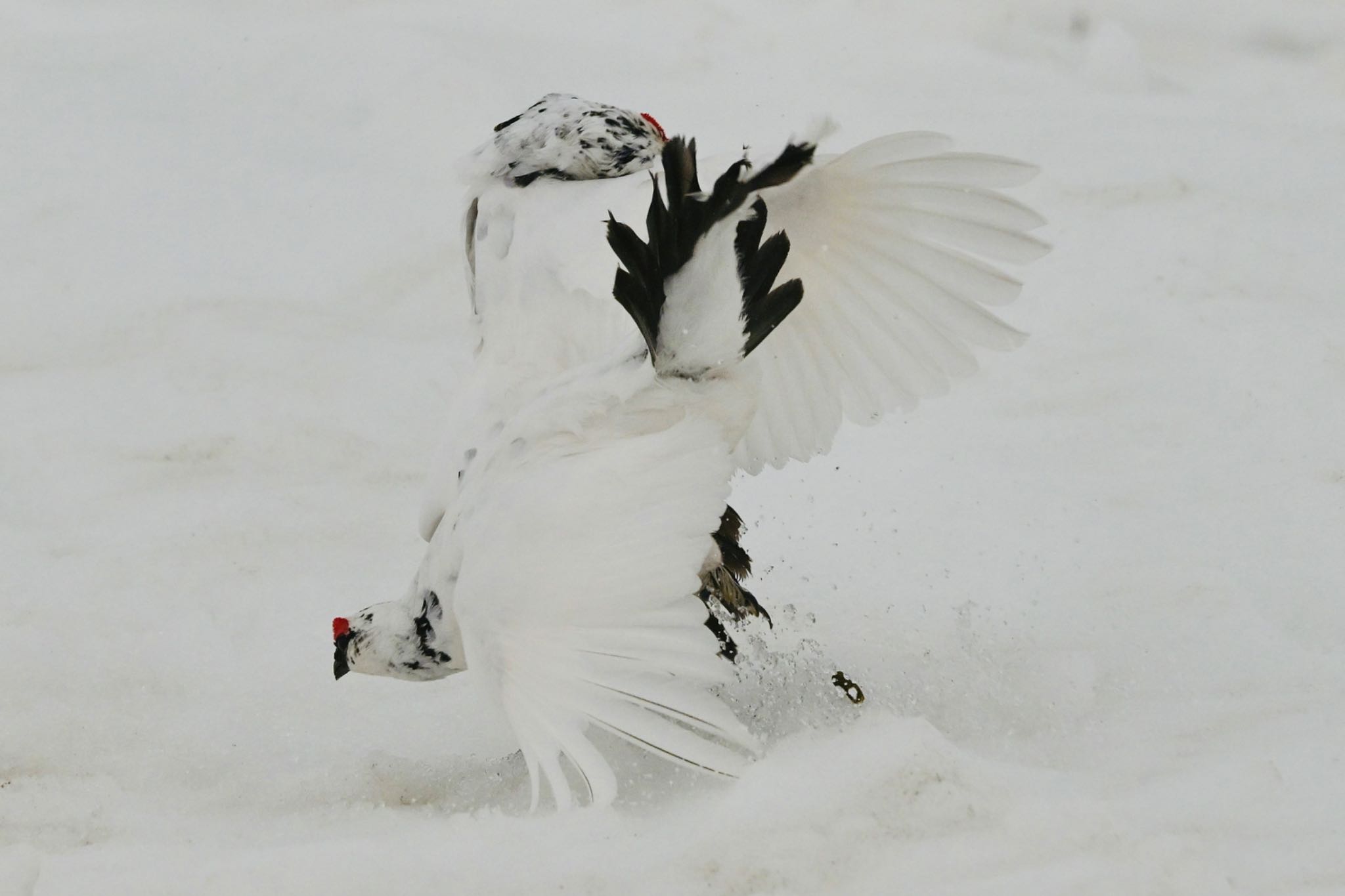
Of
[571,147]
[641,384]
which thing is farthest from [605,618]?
[571,147]

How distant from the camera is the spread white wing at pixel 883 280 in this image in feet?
6.64

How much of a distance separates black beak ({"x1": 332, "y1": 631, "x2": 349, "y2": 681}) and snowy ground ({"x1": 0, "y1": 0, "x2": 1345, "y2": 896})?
0.18 meters

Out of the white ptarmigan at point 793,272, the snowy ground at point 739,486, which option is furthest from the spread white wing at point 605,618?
the white ptarmigan at point 793,272

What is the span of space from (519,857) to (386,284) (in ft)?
7.31

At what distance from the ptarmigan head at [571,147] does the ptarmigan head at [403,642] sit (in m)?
0.80

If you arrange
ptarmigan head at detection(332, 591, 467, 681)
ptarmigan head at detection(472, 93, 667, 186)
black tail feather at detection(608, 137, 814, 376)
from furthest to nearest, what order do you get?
ptarmigan head at detection(472, 93, 667, 186) → ptarmigan head at detection(332, 591, 467, 681) → black tail feather at detection(608, 137, 814, 376)

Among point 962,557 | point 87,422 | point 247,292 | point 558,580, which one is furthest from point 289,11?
point 558,580

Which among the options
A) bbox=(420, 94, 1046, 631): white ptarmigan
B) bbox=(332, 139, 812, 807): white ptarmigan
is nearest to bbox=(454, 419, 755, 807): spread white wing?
bbox=(332, 139, 812, 807): white ptarmigan

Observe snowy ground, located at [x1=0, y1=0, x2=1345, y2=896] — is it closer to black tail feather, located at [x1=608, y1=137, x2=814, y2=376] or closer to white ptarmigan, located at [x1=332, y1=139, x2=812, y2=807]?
white ptarmigan, located at [x1=332, y1=139, x2=812, y2=807]

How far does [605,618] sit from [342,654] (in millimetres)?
616

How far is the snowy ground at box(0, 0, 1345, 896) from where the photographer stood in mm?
1678

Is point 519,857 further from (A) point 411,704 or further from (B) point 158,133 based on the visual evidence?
(B) point 158,133

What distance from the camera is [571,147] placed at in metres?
2.23

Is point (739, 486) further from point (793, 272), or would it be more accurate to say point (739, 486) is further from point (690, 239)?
point (690, 239)
